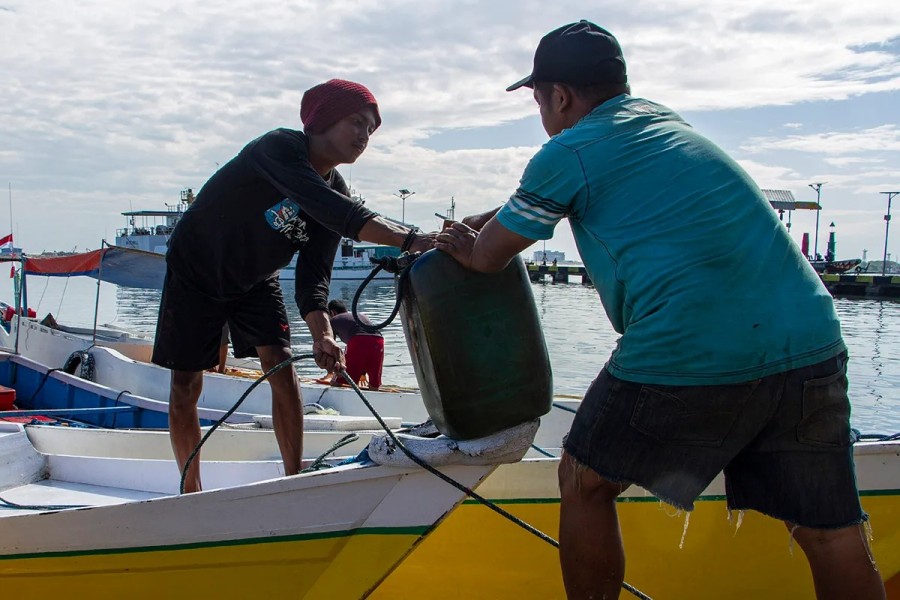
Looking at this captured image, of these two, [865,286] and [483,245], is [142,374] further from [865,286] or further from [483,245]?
[865,286]

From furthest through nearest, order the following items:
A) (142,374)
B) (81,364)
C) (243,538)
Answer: (81,364), (142,374), (243,538)

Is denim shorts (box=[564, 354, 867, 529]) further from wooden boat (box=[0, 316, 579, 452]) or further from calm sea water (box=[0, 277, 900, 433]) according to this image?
calm sea water (box=[0, 277, 900, 433])

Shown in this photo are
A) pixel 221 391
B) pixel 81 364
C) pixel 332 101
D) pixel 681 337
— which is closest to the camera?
pixel 681 337

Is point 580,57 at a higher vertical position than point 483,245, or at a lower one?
higher

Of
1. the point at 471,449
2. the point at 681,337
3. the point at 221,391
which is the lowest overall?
the point at 221,391

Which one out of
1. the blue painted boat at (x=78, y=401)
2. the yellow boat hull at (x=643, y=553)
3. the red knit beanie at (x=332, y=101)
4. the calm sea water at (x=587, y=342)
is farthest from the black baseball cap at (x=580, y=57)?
the calm sea water at (x=587, y=342)

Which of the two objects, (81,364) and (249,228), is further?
(81,364)

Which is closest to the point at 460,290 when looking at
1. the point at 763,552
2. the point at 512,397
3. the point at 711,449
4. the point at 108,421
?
the point at 512,397

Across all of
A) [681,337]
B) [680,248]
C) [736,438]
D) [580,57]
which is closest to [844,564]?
[736,438]

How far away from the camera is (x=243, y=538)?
2867 mm

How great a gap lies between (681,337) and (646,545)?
1.69 metres

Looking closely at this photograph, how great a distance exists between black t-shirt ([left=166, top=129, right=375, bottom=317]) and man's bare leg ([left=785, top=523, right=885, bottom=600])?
79.8 inches

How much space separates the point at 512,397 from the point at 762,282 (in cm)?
86

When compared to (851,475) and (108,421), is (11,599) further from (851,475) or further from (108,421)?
(108,421)
